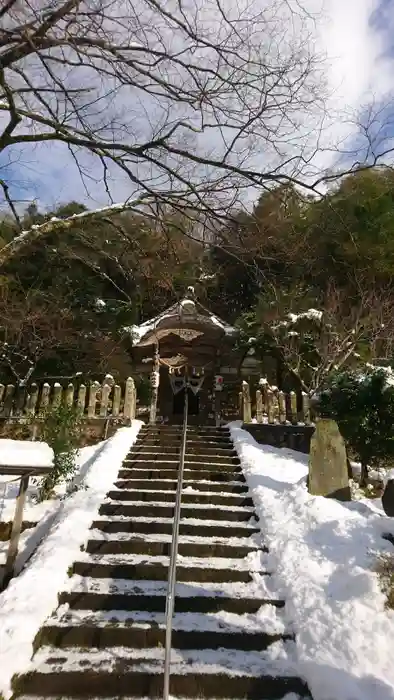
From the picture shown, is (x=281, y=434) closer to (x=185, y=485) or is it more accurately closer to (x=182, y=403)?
(x=185, y=485)

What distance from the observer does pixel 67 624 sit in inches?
134

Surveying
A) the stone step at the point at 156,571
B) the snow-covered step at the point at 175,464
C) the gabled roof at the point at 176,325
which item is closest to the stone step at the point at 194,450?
the snow-covered step at the point at 175,464

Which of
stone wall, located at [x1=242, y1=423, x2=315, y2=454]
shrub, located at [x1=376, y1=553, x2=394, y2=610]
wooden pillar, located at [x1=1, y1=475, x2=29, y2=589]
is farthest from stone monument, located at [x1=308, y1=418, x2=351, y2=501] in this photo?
A: stone wall, located at [x1=242, y1=423, x2=315, y2=454]

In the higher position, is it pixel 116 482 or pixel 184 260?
pixel 184 260

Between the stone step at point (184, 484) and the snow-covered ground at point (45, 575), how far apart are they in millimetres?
269

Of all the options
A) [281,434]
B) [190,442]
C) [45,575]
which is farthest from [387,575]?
[281,434]

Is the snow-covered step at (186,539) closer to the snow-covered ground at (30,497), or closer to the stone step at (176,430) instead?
the snow-covered ground at (30,497)

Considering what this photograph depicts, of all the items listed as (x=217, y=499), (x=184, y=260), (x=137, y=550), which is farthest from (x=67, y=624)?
(x=184, y=260)

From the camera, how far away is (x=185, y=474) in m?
6.97

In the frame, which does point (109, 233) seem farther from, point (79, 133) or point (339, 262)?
point (339, 262)

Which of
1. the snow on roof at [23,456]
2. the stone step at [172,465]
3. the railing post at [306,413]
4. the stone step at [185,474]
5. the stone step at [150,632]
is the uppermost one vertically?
the railing post at [306,413]

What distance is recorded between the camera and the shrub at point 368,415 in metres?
7.84

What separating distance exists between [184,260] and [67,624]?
14.3ft

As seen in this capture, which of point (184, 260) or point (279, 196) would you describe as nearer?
point (279, 196)
